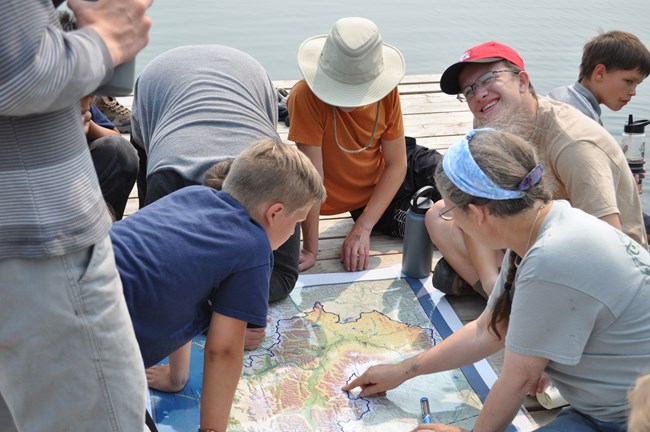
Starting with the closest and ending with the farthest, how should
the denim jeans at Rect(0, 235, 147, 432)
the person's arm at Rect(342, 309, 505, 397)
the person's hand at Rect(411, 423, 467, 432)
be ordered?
1. the denim jeans at Rect(0, 235, 147, 432)
2. the person's hand at Rect(411, 423, 467, 432)
3. the person's arm at Rect(342, 309, 505, 397)

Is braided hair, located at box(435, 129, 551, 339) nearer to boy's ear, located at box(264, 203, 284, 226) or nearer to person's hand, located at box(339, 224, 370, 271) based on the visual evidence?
boy's ear, located at box(264, 203, 284, 226)

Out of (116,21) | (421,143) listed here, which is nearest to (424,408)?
(116,21)

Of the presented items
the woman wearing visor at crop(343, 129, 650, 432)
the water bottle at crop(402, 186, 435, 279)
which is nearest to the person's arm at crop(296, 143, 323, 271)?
the water bottle at crop(402, 186, 435, 279)

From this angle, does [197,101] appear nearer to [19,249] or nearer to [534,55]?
[19,249]

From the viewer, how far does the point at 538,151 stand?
7.48 ft

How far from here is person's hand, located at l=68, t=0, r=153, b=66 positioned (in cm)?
124

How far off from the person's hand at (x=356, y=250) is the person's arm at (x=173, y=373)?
805 millimetres

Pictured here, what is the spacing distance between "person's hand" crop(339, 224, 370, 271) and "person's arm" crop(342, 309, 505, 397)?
0.68m

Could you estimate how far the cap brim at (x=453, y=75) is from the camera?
243 cm

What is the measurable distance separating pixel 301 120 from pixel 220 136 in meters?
0.53

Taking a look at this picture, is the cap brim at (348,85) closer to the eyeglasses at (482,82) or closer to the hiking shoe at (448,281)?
the eyeglasses at (482,82)

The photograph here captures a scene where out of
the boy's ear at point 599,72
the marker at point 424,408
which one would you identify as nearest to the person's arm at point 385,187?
the boy's ear at point 599,72

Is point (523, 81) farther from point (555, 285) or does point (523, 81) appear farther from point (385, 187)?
point (555, 285)

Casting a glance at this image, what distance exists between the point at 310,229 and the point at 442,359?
2.97 ft
